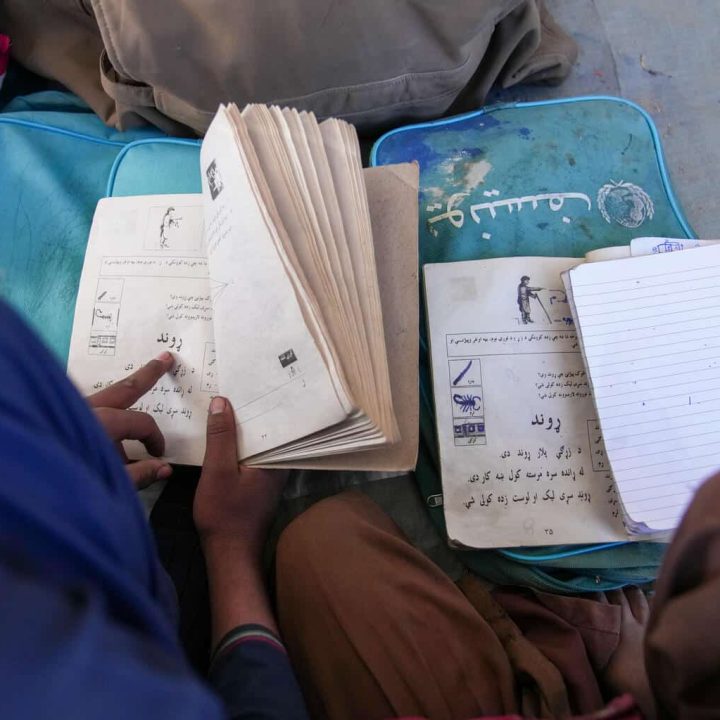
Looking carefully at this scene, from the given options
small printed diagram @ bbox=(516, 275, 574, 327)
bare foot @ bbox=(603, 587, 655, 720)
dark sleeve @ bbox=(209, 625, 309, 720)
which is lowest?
bare foot @ bbox=(603, 587, 655, 720)

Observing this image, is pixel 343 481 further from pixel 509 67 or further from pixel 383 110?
pixel 509 67

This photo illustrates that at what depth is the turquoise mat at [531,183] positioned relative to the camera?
68 centimetres

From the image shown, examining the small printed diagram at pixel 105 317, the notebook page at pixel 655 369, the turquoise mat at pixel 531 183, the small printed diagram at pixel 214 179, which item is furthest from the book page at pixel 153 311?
the notebook page at pixel 655 369

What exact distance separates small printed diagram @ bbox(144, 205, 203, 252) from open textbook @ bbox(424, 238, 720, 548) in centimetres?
25

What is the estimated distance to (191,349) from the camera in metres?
0.61

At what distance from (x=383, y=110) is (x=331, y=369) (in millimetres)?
408

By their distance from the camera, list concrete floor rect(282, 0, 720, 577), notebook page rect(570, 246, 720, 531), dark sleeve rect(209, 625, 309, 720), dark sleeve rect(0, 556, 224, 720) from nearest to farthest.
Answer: dark sleeve rect(0, 556, 224, 720) → dark sleeve rect(209, 625, 309, 720) → notebook page rect(570, 246, 720, 531) → concrete floor rect(282, 0, 720, 577)

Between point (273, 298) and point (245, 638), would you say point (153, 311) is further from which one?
point (245, 638)

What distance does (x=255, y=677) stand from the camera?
455mm

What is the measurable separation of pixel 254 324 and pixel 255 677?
27 centimetres

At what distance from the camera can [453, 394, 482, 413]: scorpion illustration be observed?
1.99 ft

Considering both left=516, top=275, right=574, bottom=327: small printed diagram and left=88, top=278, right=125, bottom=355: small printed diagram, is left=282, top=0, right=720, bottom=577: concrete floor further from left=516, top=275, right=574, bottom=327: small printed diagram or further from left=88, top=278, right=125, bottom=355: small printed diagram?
left=88, top=278, right=125, bottom=355: small printed diagram

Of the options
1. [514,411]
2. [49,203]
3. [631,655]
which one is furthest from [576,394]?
[49,203]

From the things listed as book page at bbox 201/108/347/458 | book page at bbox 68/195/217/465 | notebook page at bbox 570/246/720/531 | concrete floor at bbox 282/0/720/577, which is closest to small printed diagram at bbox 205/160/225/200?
book page at bbox 201/108/347/458
